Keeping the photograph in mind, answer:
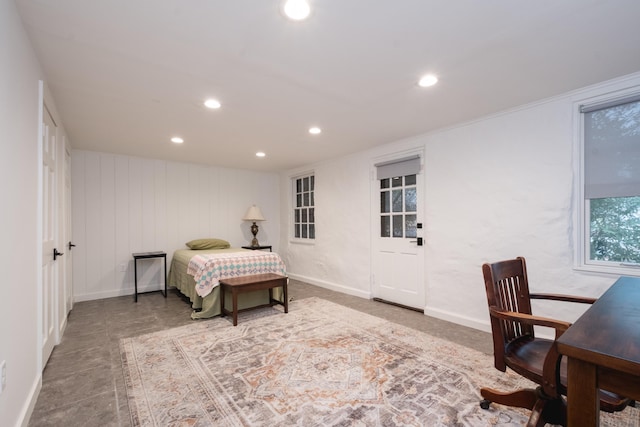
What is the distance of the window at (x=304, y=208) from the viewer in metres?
5.56

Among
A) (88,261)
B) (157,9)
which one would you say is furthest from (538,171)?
(88,261)

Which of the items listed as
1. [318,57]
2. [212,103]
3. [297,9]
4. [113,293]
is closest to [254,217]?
[113,293]

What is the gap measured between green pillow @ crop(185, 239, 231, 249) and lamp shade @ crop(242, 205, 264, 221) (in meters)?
0.71

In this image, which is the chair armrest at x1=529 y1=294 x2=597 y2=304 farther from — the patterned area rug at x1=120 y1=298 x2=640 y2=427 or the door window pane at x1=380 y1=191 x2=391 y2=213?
the door window pane at x1=380 y1=191 x2=391 y2=213

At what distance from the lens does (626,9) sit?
1534 mm

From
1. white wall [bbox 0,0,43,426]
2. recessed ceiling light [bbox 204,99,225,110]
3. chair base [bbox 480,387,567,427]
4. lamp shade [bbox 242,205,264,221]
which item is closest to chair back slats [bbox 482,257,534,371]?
chair base [bbox 480,387,567,427]

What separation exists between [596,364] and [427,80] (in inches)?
80.5

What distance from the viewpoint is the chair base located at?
1433mm

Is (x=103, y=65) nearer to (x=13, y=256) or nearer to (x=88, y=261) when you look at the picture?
(x=13, y=256)

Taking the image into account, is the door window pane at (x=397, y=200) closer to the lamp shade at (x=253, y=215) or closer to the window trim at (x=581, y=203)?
the window trim at (x=581, y=203)

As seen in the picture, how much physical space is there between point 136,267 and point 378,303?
3.66 meters

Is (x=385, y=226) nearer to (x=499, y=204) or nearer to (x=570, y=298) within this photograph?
(x=499, y=204)

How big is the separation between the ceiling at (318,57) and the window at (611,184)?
35cm

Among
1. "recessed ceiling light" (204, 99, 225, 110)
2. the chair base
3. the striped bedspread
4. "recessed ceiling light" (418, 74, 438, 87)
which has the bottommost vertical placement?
the chair base
